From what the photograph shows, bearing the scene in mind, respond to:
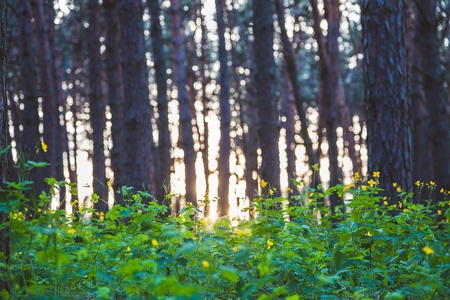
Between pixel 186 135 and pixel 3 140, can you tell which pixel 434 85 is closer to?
pixel 186 135

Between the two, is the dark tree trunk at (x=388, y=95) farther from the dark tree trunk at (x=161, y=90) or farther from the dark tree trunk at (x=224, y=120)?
the dark tree trunk at (x=224, y=120)

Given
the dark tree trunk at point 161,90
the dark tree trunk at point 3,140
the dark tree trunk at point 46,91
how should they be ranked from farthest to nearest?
the dark tree trunk at point 161,90 < the dark tree trunk at point 46,91 < the dark tree trunk at point 3,140

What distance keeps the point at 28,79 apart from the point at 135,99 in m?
3.64

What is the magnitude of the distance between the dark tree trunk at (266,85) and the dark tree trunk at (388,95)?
12.4 ft

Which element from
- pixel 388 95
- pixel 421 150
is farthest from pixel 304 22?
pixel 388 95

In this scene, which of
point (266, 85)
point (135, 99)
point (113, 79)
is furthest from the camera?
point (113, 79)

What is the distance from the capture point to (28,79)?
998cm

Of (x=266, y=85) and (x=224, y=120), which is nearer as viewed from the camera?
(x=266, y=85)

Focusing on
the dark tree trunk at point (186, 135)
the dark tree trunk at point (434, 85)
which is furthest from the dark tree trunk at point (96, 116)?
the dark tree trunk at point (434, 85)

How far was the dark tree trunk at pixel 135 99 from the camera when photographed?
793cm

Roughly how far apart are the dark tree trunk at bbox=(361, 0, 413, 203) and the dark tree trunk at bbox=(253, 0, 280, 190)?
377 centimetres

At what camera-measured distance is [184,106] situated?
15.5m

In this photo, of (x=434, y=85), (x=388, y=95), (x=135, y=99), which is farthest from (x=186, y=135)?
(x=388, y=95)

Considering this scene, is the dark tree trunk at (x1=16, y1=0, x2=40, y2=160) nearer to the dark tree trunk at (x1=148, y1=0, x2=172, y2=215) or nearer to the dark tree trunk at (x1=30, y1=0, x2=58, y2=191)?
the dark tree trunk at (x1=30, y1=0, x2=58, y2=191)
